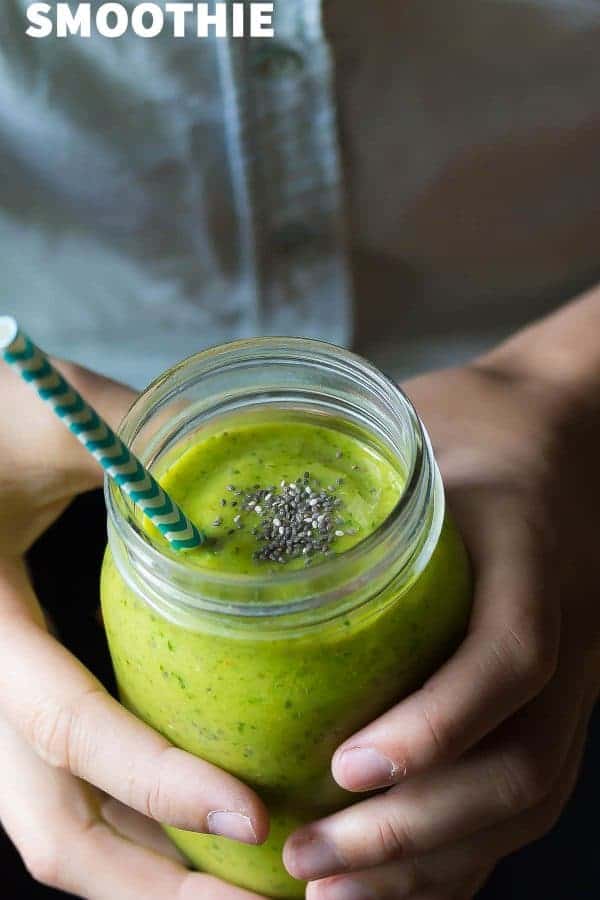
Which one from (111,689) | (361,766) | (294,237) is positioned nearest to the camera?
(361,766)

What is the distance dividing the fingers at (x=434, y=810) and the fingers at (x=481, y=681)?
1.3 inches

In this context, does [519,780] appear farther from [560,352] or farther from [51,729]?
[560,352]

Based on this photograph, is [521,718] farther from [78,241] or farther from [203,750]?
[78,241]

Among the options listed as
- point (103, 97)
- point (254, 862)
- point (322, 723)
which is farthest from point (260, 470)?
point (103, 97)

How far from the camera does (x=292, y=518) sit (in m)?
0.62

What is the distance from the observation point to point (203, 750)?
622 mm

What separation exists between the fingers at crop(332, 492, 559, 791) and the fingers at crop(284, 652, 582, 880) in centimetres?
3

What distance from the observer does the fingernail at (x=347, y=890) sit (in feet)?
2.21

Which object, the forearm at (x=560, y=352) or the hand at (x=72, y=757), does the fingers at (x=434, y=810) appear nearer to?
the hand at (x=72, y=757)

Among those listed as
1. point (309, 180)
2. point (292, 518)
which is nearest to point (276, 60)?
point (309, 180)

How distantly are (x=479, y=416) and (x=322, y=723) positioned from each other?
1.10 feet

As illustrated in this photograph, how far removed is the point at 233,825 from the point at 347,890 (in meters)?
0.12

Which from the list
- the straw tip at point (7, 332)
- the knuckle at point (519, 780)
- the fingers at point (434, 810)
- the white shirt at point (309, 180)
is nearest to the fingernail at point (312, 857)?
the fingers at point (434, 810)

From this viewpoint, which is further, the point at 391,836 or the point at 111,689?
the point at 111,689
